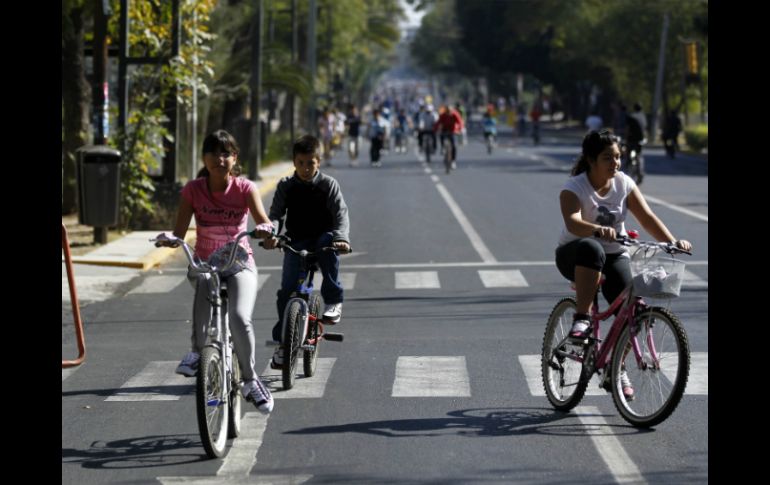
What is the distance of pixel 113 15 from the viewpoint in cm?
2327

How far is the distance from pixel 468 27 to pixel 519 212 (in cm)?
8057

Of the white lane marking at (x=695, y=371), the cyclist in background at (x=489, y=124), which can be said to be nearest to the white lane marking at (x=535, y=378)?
the white lane marking at (x=695, y=371)

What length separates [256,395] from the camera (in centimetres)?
852

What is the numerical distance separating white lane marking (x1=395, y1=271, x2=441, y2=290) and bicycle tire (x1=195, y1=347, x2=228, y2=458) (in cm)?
830

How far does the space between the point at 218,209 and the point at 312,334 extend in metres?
2.06

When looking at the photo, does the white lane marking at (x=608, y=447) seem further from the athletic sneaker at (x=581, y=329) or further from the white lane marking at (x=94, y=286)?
the white lane marking at (x=94, y=286)

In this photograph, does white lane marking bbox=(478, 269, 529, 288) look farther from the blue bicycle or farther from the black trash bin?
the blue bicycle

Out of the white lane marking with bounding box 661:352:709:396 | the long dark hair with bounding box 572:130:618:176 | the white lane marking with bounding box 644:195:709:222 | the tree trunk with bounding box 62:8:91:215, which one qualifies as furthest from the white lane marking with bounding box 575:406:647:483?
the tree trunk with bounding box 62:8:91:215

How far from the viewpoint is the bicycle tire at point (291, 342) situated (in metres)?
9.84

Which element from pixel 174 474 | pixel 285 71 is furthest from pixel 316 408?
pixel 285 71

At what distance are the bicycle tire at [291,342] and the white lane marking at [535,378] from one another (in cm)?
154

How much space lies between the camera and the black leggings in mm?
8641

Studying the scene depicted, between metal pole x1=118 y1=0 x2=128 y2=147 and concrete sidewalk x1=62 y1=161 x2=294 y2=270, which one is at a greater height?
metal pole x1=118 y1=0 x2=128 y2=147

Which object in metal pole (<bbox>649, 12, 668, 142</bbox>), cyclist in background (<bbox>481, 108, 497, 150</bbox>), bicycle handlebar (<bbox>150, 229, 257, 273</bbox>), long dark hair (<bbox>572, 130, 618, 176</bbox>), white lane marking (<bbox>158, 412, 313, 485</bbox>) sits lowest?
white lane marking (<bbox>158, 412, 313, 485</bbox>)
